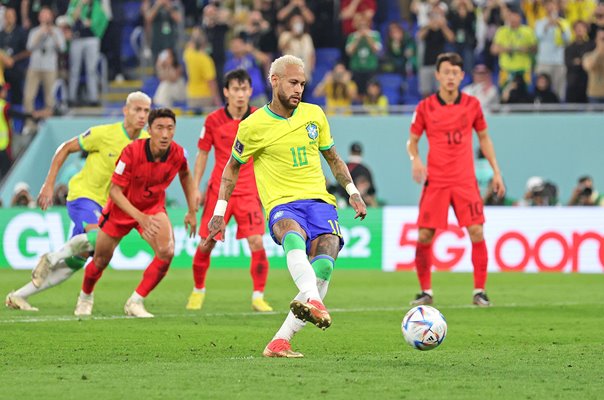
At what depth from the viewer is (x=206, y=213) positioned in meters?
14.5

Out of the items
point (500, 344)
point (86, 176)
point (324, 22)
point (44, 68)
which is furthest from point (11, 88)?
point (500, 344)

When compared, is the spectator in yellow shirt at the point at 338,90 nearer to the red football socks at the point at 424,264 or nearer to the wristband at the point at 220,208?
the red football socks at the point at 424,264

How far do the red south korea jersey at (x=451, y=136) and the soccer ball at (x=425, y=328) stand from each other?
5.30 meters

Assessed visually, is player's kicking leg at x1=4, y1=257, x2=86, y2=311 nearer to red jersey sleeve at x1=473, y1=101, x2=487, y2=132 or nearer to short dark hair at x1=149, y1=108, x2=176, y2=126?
short dark hair at x1=149, y1=108, x2=176, y2=126

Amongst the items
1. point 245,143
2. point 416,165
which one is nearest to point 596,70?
point 416,165

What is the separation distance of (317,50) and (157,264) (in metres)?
14.7

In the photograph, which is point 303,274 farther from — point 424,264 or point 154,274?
point 424,264

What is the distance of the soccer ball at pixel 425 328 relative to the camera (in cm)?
973

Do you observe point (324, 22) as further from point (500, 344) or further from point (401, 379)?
point (401, 379)

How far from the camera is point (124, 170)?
12.6 metres

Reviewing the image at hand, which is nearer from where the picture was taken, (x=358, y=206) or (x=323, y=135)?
(x=358, y=206)

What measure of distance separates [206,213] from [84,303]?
5.75 ft

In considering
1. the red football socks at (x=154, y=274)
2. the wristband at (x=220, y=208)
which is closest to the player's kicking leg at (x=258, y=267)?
the red football socks at (x=154, y=274)

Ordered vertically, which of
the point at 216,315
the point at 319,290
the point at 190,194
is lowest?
the point at 216,315
